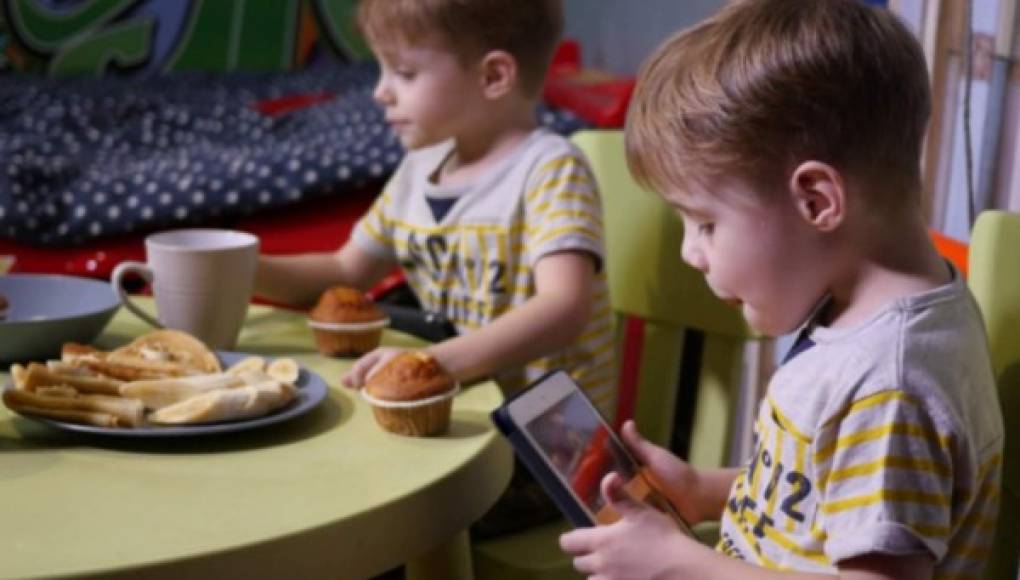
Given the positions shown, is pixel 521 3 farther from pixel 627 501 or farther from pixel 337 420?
pixel 627 501

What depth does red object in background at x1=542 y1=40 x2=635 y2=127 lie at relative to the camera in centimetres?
260

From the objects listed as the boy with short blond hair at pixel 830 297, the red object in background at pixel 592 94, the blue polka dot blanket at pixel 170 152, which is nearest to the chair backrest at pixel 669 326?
the boy with short blond hair at pixel 830 297

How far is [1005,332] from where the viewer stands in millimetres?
999

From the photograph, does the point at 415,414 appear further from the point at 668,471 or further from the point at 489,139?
the point at 489,139

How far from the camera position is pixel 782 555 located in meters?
0.89

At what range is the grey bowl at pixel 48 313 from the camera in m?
1.19

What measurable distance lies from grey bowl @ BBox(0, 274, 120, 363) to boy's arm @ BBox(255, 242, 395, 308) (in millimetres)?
265

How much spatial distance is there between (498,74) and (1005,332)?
0.78 meters

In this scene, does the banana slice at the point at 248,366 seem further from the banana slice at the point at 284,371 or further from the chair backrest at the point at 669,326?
the chair backrest at the point at 669,326

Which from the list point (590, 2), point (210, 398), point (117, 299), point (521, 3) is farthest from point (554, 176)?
point (590, 2)

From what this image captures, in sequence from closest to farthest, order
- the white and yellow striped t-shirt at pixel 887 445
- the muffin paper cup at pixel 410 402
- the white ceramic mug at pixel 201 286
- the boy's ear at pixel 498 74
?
the white and yellow striped t-shirt at pixel 887 445 → the muffin paper cup at pixel 410 402 → the white ceramic mug at pixel 201 286 → the boy's ear at pixel 498 74

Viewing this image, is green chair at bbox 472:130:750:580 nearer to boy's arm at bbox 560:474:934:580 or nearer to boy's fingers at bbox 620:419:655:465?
boy's fingers at bbox 620:419:655:465

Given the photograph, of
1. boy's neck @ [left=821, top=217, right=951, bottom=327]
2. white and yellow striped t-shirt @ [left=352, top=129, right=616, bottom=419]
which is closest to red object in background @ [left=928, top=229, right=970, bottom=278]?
white and yellow striped t-shirt @ [left=352, top=129, right=616, bottom=419]

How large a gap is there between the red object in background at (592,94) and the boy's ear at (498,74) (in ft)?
2.63
